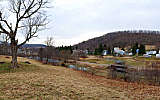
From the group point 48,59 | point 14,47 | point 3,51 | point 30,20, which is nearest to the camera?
point 14,47

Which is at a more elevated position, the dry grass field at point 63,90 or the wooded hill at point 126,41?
the wooded hill at point 126,41

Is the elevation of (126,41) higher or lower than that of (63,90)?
higher

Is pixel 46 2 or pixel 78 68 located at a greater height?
pixel 46 2

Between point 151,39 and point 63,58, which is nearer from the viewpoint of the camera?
point 63,58

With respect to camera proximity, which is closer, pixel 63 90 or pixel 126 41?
pixel 63 90

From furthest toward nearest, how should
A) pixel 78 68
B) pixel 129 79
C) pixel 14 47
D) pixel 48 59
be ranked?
pixel 48 59 → pixel 78 68 → pixel 14 47 → pixel 129 79

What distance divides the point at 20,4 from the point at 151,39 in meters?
142

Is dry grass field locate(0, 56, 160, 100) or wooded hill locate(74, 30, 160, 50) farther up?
wooded hill locate(74, 30, 160, 50)

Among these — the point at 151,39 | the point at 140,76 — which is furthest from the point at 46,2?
the point at 151,39

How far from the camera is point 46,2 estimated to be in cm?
1731

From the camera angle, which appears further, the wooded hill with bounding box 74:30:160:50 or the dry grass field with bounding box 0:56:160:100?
the wooded hill with bounding box 74:30:160:50

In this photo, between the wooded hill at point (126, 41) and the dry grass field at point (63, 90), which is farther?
the wooded hill at point (126, 41)

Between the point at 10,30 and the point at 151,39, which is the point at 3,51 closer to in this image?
the point at 10,30

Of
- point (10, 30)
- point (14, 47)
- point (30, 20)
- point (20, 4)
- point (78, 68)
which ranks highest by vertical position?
point (20, 4)
